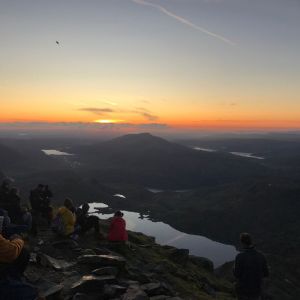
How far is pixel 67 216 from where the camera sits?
2536 centimetres

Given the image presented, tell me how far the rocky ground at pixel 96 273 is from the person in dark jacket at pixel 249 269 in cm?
383

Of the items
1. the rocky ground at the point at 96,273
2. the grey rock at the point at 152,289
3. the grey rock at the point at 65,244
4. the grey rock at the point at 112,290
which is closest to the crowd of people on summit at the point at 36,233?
the grey rock at the point at 65,244

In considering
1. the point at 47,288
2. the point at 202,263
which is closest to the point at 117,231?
the point at 47,288

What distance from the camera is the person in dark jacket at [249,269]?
15125 millimetres

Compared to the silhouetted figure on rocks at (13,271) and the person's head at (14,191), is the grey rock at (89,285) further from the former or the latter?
the person's head at (14,191)

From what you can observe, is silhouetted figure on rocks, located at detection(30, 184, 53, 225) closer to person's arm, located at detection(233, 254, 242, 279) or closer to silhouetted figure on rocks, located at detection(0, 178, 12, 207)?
silhouetted figure on rocks, located at detection(0, 178, 12, 207)

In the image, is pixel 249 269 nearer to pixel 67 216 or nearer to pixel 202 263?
pixel 67 216

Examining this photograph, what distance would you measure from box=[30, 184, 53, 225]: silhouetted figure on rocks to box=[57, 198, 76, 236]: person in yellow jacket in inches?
150

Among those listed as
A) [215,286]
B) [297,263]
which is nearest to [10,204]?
[215,286]

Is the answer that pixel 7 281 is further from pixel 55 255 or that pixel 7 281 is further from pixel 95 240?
pixel 95 240

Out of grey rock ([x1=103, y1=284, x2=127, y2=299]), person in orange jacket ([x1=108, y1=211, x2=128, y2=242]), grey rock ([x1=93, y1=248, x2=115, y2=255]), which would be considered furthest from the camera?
person in orange jacket ([x1=108, y1=211, x2=128, y2=242])

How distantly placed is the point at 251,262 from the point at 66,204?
45.3 ft

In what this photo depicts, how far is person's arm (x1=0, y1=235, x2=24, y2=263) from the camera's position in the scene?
1016 centimetres

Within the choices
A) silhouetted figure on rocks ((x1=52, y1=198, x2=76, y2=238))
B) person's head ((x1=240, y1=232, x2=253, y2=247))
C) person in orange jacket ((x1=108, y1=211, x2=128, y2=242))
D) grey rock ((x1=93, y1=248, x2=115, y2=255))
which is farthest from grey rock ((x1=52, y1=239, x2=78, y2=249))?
person's head ((x1=240, y1=232, x2=253, y2=247))
